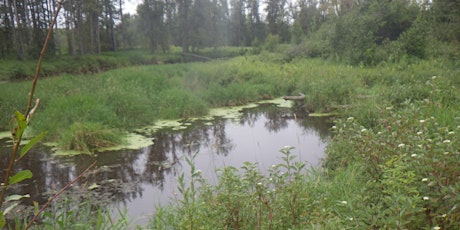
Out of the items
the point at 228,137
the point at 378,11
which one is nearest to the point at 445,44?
the point at 378,11

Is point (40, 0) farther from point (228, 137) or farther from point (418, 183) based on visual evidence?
point (418, 183)

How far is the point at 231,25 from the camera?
38.2 m

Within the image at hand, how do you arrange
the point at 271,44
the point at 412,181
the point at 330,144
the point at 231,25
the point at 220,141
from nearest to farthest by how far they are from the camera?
the point at 412,181 < the point at 330,144 < the point at 220,141 < the point at 271,44 < the point at 231,25

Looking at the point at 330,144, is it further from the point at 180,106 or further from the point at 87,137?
the point at 180,106

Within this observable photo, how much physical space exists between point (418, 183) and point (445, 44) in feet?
37.6

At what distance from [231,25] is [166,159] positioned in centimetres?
3331

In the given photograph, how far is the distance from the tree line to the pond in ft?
22.3

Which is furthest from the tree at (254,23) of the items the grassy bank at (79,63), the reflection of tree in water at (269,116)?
the reflection of tree in water at (269,116)

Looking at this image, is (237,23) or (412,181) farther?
(237,23)

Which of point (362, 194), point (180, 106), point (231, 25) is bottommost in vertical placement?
point (180, 106)

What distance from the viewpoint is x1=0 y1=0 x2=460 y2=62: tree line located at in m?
13.4

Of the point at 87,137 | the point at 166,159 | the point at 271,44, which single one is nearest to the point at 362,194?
the point at 166,159

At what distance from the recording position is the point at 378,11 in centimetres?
1501

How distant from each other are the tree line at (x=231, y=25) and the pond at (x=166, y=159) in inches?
268
